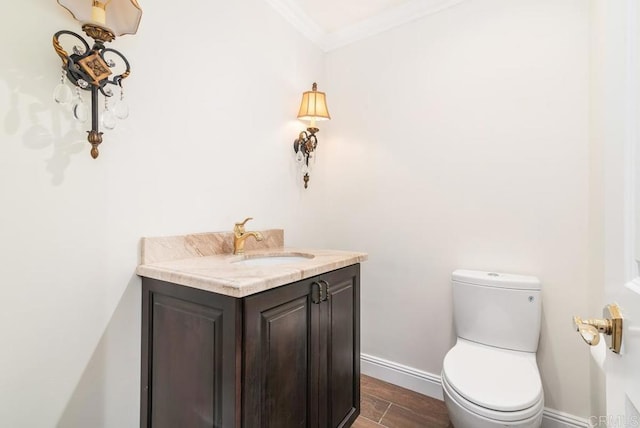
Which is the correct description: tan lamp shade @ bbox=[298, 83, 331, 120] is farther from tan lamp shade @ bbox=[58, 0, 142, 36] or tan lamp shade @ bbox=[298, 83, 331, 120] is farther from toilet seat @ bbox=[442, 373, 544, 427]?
toilet seat @ bbox=[442, 373, 544, 427]

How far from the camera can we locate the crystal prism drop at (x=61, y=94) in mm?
955

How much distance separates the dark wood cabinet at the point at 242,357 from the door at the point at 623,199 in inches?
34.5

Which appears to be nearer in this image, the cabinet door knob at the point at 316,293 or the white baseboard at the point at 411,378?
the cabinet door knob at the point at 316,293

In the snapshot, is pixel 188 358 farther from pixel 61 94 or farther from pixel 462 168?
pixel 462 168

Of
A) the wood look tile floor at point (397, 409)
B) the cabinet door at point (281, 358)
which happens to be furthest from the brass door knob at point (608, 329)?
the wood look tile floor at point (397, 409)

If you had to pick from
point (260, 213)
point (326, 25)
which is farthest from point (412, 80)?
point (260, 213)

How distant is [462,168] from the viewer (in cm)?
182

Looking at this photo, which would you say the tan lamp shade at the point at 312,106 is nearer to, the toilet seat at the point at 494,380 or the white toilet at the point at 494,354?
the white toilet at the point at 494,354

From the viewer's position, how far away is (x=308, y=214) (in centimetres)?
222

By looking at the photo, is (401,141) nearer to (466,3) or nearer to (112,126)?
(466,3)

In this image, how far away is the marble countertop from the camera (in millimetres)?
952

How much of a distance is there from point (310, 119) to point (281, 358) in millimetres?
1593

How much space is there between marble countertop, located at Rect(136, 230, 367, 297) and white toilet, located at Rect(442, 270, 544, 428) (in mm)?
A: 670

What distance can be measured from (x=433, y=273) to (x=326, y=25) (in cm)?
195
